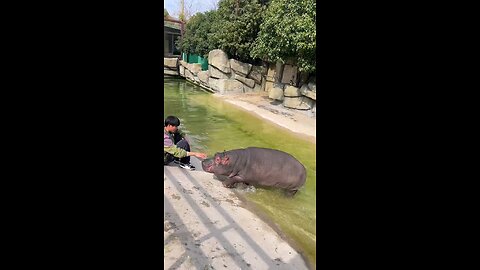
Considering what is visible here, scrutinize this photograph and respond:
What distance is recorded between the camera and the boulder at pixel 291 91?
11023mm

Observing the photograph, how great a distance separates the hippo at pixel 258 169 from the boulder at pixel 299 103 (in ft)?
19.1

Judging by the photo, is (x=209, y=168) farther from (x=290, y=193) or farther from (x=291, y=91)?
(x=291, y=91)

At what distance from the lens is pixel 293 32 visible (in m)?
9.74

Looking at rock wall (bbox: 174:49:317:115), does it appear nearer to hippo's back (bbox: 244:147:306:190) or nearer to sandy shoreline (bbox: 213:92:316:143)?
sandy shoreline (bbox: 213:92:316:143)

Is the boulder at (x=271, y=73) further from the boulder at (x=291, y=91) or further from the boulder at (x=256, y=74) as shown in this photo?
the boulder at (x=291, y=91)

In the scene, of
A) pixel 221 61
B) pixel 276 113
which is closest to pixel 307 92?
pixel 276 113

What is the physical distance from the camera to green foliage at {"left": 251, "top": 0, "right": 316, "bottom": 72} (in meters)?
9.38

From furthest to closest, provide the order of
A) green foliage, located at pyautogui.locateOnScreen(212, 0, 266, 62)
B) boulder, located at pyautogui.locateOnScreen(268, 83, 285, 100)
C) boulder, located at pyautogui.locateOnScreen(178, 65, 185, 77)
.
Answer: boulder, located at pyautogui.locateOnScreen(178, 65, 185, 77)
green foliage, located at pyautogui.locateOnScreen(212, 0, 266, 62)
boulder, located at pyautogui.locateOnScreen(268, 83, 285, 100)

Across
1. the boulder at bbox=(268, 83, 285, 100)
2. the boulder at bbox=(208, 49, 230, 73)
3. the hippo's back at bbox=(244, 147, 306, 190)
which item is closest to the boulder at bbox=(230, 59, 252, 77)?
the boulder at bbox=(208, 49, 230, 73)

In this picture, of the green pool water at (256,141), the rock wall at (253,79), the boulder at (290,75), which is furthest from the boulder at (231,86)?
the boulder at (290,75)
